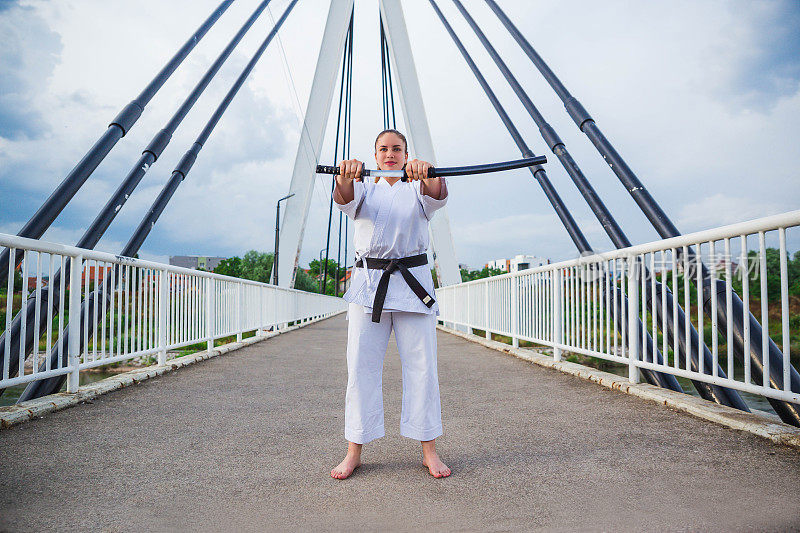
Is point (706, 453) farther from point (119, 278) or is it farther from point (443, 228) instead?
point (443, 228)

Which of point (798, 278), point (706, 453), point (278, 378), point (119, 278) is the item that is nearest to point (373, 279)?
point (706, 453)

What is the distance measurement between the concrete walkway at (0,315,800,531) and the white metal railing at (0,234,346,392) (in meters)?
0.44

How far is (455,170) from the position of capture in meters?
1.89

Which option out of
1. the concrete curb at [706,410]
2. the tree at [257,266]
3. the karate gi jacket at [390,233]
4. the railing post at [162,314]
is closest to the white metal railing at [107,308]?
the railing post at [162,314]

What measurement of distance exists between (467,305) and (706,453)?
7.31 meters

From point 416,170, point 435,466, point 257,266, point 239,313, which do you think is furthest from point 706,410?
point 257,266

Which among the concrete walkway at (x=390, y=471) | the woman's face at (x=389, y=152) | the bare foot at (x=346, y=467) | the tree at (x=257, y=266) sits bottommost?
the concrete walkway at (x=390, y=471)

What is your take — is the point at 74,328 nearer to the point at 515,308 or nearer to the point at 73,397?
the point at 73,397

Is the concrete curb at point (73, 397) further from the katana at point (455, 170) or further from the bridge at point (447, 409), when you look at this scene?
the katana at point (455, 170)

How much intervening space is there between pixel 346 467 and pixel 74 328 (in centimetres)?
244

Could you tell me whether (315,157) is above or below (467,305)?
above

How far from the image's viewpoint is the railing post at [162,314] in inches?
190

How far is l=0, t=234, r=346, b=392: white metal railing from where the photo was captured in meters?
3.11

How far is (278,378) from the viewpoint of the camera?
14.5 ft
